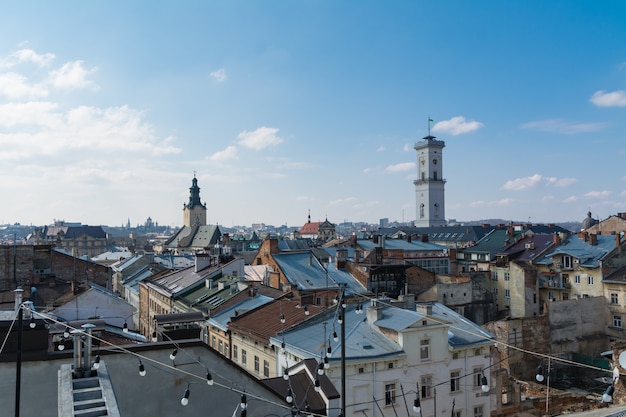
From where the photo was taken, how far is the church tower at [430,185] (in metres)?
159

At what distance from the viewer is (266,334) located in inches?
1074

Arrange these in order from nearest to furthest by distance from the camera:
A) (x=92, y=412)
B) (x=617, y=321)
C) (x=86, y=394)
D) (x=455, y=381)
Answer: (x=92, y=412) → (x=86, y=394) → (x=455, y=381) → (x=617, y=321)

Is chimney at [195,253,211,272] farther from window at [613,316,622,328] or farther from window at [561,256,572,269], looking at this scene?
window at [613,316,622,328]

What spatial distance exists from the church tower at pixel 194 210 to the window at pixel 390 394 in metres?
150

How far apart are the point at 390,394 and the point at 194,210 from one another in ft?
506

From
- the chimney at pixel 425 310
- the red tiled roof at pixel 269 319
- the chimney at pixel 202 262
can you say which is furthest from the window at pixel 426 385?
the chimney at pixel 202 262

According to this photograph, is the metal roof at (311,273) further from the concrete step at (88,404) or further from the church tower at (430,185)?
the church tower at (430,185)

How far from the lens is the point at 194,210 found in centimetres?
17288

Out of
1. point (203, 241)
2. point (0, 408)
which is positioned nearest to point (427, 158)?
point (203, 241)

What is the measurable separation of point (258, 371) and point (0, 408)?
17320 millimetres

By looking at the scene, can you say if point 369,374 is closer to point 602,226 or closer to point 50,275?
point 50,275

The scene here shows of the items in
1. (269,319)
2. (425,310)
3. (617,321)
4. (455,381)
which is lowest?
(617,321)

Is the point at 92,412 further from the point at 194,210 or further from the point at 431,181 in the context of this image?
the point at 194,210

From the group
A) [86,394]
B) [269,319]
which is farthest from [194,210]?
[86,394]
